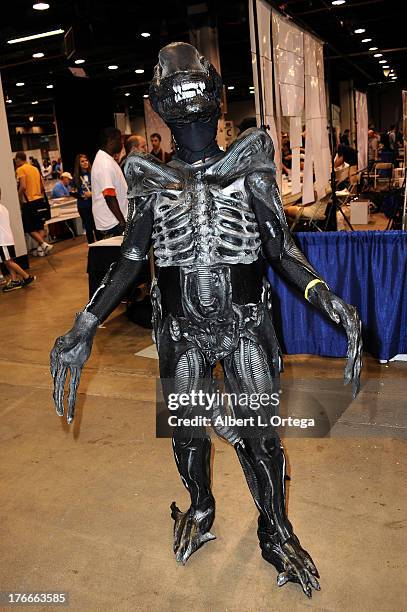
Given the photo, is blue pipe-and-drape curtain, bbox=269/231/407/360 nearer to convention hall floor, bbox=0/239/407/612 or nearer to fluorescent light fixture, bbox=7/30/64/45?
convention hall floor, bbox=0/239/407/612

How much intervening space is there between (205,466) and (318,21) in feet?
31.9

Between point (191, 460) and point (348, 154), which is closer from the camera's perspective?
point (191, 460)

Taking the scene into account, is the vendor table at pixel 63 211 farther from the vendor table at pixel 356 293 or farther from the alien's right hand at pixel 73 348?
the alien's right hand at pixel 73 348

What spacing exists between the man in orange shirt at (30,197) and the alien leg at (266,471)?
8.32 m

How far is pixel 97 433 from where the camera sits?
3.69 metres

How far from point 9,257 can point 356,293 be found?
4.90 metres

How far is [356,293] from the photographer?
4.44 metres

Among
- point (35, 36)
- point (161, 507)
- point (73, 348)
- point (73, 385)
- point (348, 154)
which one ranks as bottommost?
point (161, 507)

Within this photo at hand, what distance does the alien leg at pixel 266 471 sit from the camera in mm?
2152

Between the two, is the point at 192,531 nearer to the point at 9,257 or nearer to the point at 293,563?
the point at 293,563

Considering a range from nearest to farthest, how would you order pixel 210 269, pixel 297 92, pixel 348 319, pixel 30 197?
pixel 348 319 → pixel 210 269 → pixel 297 92 → pixel 30 197

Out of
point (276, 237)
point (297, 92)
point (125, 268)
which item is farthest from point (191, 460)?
point (297, 92)

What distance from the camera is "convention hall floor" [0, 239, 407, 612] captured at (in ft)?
7.54

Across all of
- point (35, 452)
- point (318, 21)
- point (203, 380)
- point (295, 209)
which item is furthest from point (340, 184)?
point (203, 380)
